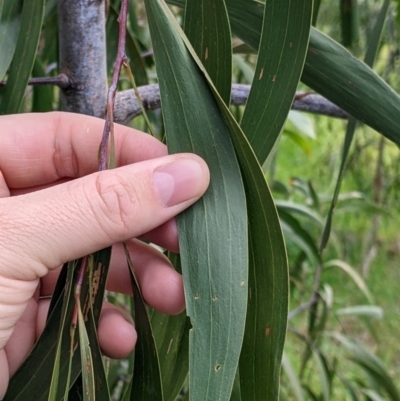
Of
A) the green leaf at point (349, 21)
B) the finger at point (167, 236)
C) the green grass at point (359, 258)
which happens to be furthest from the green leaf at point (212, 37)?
the green grass at point (359, 258)

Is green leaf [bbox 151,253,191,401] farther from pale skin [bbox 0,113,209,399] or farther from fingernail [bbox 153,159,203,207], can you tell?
fingernail [bbox 153,159,203,207]

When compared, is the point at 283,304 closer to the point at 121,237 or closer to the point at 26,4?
the point at 121,237

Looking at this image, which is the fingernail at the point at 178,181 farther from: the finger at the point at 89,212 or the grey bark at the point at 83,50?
the grey bark at the point at 83,50

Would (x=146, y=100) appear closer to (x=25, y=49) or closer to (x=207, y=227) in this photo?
(x=25, y=49)

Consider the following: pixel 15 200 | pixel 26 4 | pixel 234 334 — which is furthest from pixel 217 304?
pixel 26 4

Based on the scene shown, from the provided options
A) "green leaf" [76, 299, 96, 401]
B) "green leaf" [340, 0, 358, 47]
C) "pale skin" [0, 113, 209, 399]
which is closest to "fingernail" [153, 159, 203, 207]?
"pale skin" [0, 113, 209, 399]
